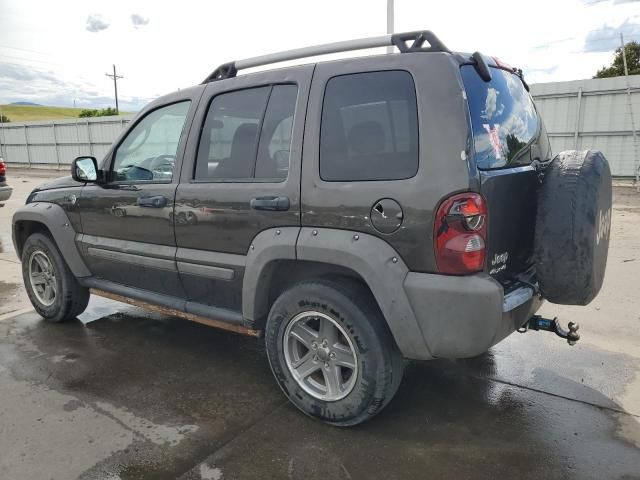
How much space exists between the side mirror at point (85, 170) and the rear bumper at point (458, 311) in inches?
103

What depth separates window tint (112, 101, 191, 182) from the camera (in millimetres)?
3555

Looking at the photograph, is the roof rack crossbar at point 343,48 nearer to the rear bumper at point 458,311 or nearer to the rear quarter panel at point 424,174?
the rear quarter panel at point 424,174

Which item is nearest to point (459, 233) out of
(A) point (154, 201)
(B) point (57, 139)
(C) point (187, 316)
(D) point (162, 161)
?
(C) point (187, 316)

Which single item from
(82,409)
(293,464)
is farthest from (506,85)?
(82,409)

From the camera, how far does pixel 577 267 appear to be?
258cm

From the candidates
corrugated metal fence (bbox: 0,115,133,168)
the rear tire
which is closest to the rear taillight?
the rear tire

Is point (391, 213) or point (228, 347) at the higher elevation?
point (391, 213)

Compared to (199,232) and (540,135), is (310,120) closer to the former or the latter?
(199,232)

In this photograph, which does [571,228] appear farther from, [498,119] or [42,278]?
[42,278]

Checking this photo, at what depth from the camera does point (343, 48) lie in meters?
2.88

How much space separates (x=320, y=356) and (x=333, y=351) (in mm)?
103

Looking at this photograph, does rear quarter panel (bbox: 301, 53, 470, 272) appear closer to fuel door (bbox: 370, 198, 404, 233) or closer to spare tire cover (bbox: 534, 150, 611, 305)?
fuel door (bbox: 370, 198, 404, 233)

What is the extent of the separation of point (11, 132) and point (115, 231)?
30.9 m

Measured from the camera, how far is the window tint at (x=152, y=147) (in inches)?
140
